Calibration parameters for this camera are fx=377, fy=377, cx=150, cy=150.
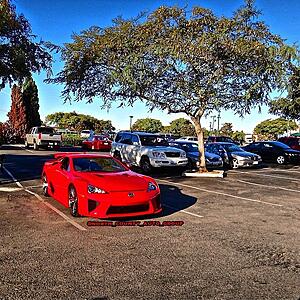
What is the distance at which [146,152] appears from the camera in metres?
16.5

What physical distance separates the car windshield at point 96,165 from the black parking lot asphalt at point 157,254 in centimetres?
109

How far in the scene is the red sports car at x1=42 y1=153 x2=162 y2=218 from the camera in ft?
23.5

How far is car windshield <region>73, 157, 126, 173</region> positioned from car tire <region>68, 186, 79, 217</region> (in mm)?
641

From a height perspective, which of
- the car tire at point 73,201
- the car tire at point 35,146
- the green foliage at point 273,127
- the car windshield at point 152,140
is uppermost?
the green foliage at point 273,127

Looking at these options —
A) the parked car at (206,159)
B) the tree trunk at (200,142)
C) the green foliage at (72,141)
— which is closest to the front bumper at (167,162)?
the tree trunk at (200,142)

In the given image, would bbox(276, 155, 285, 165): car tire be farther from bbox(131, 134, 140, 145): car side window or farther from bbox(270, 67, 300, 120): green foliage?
bbox(131, 134, 140, 145): car side window

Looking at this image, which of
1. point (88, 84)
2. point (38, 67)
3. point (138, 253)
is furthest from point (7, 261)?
point (88, 84)

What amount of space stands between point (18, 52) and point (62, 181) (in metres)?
4.72

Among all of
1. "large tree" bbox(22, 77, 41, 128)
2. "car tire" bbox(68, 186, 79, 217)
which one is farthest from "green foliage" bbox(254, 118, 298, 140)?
"car tire" bbox(68, 186, 79, 217)

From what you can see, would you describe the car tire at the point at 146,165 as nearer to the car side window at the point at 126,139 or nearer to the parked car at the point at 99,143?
the car side window at the point at 126,139

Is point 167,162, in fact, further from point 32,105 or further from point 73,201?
point 32,105

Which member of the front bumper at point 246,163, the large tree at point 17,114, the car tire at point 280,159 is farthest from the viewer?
the large tree at point 17,114

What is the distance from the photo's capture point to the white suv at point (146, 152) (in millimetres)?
16234

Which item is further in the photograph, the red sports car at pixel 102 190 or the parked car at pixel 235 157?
the parked car at pixel 235 157
